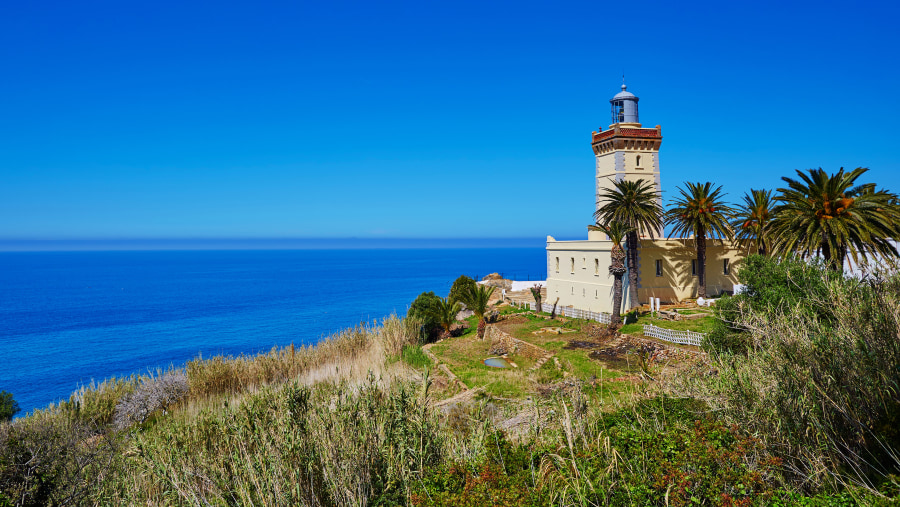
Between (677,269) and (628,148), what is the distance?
8.60 meters

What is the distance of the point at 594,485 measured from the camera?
20.9 ft

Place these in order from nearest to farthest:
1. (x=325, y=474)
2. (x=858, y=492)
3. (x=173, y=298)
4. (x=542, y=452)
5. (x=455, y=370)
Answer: (x=858, y=492), (x=325, y=474), (x=542, y=452), (x=455, y=370), (x=173, y=298)

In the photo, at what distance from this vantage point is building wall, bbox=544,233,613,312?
96.8 ft

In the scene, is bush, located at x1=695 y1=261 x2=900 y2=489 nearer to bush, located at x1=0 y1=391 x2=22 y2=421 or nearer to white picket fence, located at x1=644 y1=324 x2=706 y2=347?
white picket fence, located at x1=644 y1=324 x2=706 y2=347

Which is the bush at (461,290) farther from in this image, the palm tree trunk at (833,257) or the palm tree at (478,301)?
the palm tree trunk at (833,257)

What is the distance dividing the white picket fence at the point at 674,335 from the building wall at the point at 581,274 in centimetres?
598

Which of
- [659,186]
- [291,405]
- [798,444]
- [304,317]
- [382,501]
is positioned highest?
[659,186]

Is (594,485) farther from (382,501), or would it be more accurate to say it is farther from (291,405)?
(291,405)

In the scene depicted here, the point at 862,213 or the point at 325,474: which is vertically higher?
the point at 862,213

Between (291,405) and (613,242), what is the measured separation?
74.4 feet

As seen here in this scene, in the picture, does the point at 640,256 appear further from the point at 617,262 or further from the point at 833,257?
the point at 833,257

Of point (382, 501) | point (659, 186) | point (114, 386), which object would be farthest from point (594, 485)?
point (659, 186)

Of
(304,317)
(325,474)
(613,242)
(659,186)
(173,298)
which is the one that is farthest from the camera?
(173,298)

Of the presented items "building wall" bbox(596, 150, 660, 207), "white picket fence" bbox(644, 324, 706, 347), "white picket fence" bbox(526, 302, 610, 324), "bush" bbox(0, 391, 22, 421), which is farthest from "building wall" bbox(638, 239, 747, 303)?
"bush" bbox(0, 391, 22, 421)
